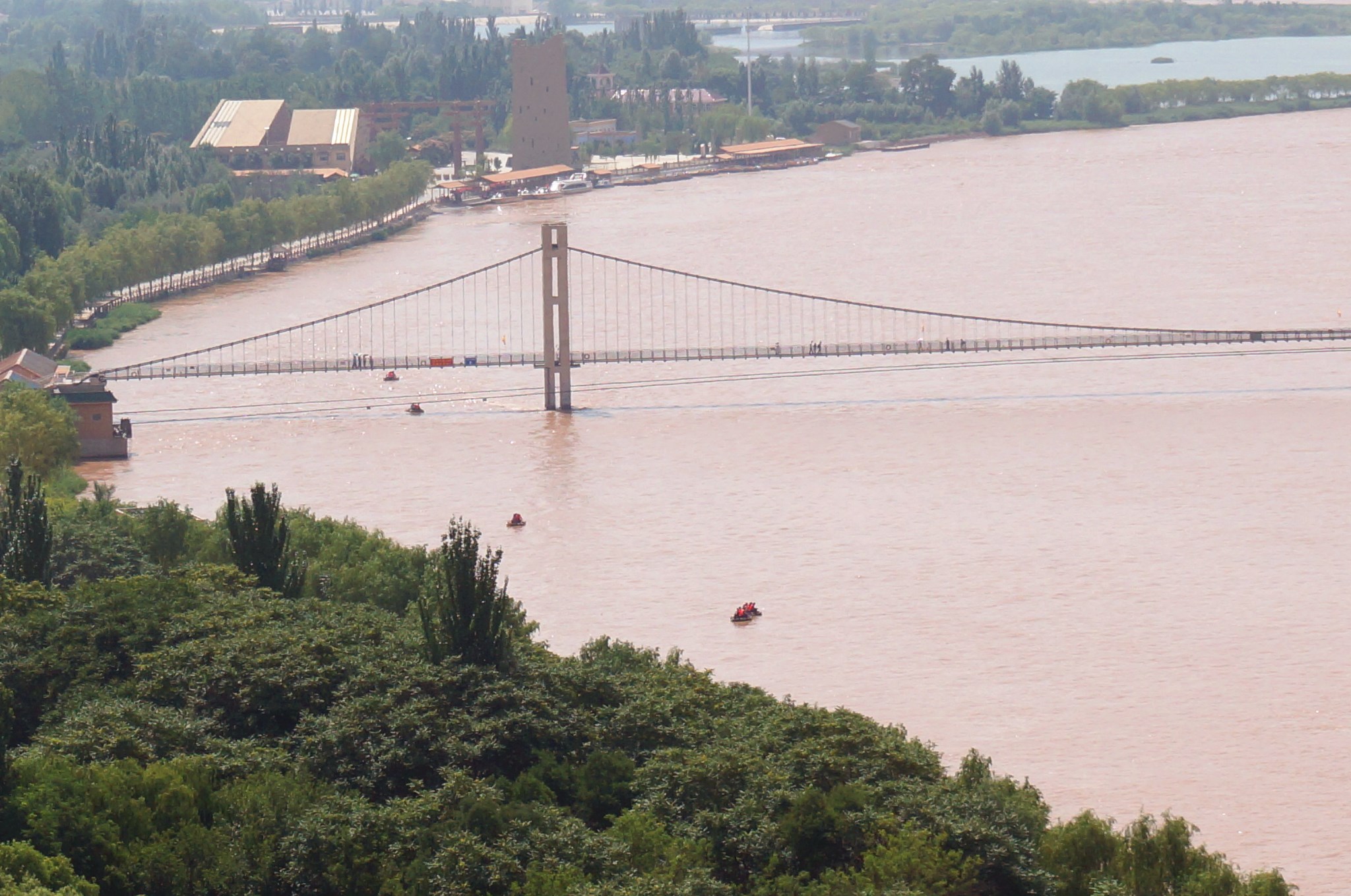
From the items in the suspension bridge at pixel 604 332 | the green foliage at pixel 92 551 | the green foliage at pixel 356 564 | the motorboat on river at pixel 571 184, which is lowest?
the suspension bridge at pixel 604 332

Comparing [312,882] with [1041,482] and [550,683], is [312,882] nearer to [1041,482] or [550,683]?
[550,683]

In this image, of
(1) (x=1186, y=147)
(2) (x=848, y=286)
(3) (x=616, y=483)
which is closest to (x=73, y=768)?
(3) (x=616, y=483)

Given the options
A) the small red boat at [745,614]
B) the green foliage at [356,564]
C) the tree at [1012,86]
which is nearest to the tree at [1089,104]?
the tree at [1012,86]

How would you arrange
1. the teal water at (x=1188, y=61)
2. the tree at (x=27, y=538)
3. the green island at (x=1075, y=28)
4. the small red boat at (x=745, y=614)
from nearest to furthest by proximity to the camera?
the tree at (x=27, y=538)
the small red boat at (x=745, y=614)
the teal water at (x=1188, y=61)
the green island at (x=1075, y=28)

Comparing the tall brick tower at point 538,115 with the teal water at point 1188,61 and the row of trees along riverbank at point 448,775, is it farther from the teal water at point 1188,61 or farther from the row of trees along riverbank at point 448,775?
the row of trees along riverbank at point 448,775

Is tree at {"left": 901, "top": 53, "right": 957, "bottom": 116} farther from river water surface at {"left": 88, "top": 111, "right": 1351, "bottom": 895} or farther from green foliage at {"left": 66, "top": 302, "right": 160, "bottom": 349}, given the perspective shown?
green foliage at {"left": 66, "top": 302, "right": 160, "bottom": 349}

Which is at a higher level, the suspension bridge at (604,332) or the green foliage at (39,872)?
the green foliage at (39,872)

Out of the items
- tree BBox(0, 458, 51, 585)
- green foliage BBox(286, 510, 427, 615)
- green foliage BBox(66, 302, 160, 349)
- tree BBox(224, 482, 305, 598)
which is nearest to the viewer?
tree BBox(0, 458, 51, 585)

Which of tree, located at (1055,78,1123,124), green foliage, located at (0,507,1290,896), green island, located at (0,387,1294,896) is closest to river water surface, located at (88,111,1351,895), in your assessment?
green island, located at (0,387,1294,896)
